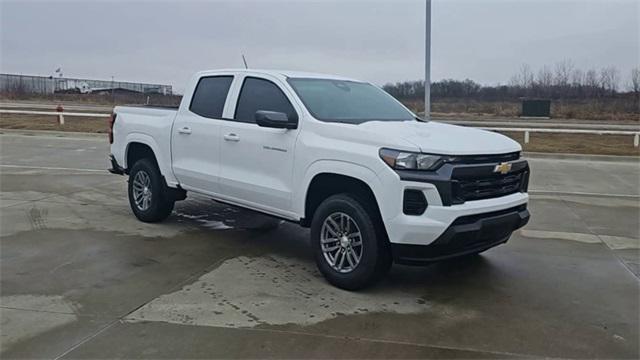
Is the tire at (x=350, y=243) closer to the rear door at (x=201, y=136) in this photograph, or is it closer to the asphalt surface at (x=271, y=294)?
the asphalt surface at (x=271, y=294)

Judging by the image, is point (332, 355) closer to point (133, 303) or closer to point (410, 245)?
point (410, 245)

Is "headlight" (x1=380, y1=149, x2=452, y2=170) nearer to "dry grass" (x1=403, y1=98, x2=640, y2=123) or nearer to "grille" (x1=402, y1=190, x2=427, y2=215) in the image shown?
"grille" (x1=402, y1=190, x2=427, y2=215)

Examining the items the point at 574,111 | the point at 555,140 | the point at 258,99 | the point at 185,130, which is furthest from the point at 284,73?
the point at 574,111

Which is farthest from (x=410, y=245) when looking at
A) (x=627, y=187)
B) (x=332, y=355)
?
(x=627, y=187)

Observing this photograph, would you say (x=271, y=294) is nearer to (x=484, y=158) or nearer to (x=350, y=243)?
(x=350, y=243)

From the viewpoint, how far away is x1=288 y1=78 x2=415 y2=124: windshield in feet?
18.2

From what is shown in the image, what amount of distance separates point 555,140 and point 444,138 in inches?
754

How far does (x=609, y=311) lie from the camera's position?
463 cm

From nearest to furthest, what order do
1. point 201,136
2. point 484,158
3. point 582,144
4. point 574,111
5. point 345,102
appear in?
1. point 484,158
2. point 345,102
3. point 201,136
4. point 582,144
5. point 574,111

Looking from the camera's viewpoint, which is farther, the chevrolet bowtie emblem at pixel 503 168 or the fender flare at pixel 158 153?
the fender flare at pixel 158 153

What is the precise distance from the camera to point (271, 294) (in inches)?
190

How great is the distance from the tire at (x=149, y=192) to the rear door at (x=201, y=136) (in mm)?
472

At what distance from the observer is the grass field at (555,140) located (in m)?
18.0

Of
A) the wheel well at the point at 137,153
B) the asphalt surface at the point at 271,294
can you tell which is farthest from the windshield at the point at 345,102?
the wheel well at the point at 137,153
